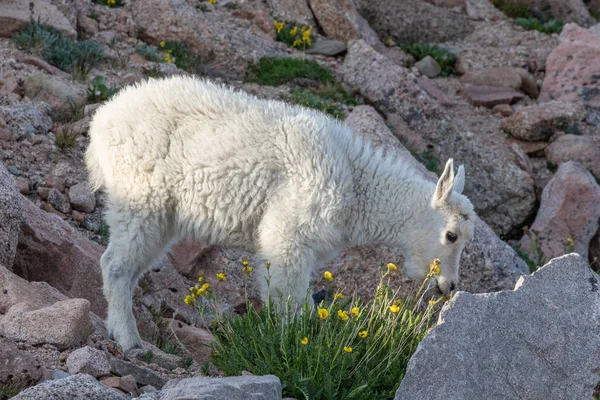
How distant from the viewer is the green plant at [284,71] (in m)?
13.8

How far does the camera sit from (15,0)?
42.6 feet

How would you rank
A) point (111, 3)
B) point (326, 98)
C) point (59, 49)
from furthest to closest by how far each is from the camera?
point (111, 3), point (326, 98), point (59, 49)

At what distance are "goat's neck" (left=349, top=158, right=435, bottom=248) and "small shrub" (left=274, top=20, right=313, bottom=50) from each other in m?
7.59

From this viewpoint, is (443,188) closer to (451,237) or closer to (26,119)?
(451,237)

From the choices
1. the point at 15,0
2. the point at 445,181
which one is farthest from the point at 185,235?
the point at 15,0

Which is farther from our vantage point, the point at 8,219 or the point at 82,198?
the point at 82,198

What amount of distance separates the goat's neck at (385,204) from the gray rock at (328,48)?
7.52 m

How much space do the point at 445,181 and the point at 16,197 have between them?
3.40m

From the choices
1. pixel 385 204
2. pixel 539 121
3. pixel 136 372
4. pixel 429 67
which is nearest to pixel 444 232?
pixel 385 204

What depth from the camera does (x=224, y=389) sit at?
14.7 feet

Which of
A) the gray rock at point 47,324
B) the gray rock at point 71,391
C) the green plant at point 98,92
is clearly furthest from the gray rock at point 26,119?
the gray rock at point 71,391

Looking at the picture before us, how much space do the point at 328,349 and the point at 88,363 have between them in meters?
1.45

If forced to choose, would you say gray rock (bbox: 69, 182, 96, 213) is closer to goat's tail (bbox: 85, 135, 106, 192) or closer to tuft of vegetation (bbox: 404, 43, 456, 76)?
goat's tail (bbox: 85, 135, 106, 192)

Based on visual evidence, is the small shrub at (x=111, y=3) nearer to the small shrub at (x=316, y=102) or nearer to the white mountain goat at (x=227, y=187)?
the small shrub at (x=316, y=102)
